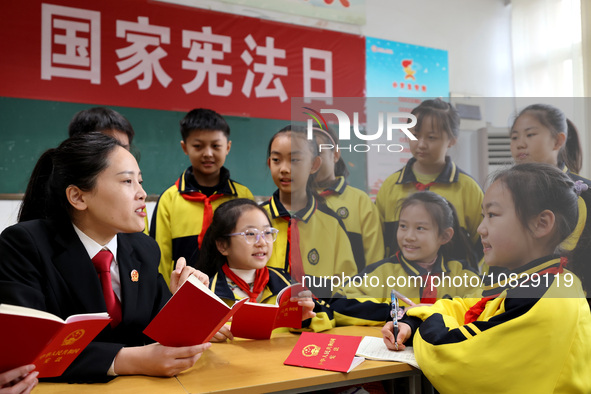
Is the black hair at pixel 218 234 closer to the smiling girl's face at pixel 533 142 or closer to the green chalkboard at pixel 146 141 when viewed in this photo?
the smiling girl's face at pixel 533 142

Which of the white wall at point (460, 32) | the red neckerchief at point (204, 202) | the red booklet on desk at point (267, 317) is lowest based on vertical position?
the red booklet on desk at point (267, 317)

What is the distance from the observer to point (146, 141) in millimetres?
3068

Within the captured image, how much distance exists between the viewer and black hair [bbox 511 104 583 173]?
1300mm

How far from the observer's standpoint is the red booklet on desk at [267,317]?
1599mm

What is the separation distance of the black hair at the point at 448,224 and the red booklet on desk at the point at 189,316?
2.07ft

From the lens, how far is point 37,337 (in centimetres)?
99

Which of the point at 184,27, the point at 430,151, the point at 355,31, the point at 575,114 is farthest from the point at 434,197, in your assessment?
the point at 355,31

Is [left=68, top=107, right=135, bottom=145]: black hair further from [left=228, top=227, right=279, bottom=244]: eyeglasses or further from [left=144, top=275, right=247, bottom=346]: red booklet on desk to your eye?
[left=144, top=275, right=247, bottom=346]: red booklet on desk

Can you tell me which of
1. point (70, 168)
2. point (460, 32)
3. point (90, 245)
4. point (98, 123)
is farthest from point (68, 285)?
point (460, 32)

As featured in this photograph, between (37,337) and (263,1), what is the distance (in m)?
2.91

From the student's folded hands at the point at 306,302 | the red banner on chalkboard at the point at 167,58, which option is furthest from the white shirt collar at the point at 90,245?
the red banner on chalkboard at the point at 167,58

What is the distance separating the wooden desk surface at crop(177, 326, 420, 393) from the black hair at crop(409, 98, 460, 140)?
706mm

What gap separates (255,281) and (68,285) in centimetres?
78

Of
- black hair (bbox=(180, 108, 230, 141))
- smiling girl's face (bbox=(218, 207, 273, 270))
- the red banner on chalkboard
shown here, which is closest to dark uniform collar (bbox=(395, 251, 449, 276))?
smiling girl's face (bbox=(218, 207, 273, 270))
